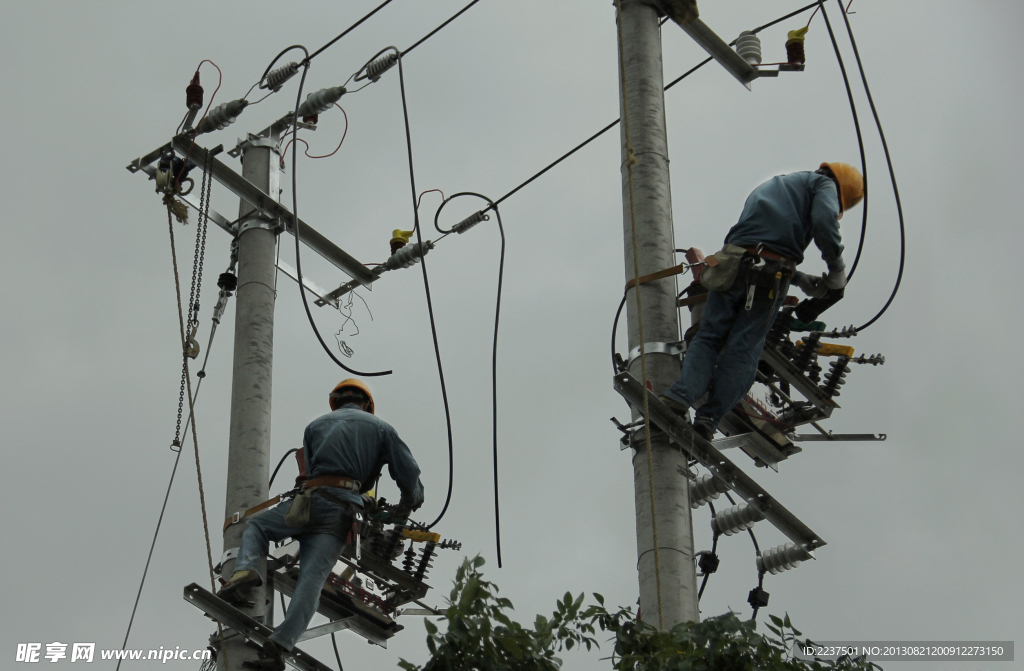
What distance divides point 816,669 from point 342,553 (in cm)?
362

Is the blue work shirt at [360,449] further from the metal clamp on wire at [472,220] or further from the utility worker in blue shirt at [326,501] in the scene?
the metal clamp on wire at [472,220]

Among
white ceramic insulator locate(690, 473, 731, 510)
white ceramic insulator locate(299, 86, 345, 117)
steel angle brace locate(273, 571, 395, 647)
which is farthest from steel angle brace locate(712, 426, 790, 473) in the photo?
white ceramic insulator locate(299, 86, 345, 117)

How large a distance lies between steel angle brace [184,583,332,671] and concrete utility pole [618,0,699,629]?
249 cm

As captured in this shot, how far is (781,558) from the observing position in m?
8.09

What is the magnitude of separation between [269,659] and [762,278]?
335 cm

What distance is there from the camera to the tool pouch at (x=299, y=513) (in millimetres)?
8250

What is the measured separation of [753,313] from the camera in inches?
301

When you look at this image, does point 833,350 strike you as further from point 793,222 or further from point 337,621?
point 337,621

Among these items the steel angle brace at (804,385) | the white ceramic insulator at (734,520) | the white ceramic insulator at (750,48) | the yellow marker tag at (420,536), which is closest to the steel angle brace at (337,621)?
the yellow marker tag at (420,536)

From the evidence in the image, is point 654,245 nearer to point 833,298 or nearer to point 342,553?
point 833,298

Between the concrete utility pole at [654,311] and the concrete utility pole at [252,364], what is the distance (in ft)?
8.58

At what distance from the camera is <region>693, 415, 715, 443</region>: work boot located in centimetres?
706

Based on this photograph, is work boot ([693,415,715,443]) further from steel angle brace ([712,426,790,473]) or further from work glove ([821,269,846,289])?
work glove ([821,269,846,289])

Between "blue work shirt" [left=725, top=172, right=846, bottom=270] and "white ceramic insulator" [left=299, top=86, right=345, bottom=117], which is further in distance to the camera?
"white ceramic insulator" [left=299, top=86, right=345, bottom=117]
